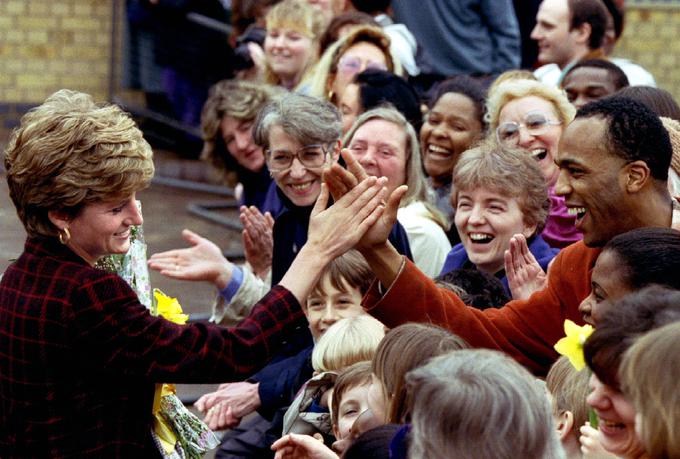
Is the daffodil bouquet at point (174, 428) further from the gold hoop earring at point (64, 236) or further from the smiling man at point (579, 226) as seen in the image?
the smiling man at point (579, 226)

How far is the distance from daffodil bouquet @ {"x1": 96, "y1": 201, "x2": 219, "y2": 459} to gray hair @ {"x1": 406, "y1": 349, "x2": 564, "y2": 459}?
120 cm

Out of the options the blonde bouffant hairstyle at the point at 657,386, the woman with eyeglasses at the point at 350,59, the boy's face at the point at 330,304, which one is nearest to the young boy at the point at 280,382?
the boy's face at the point at 330,304

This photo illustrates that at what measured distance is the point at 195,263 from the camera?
5.38 metres

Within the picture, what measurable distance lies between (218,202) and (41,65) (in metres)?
3.28

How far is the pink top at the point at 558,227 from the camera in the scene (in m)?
5.35

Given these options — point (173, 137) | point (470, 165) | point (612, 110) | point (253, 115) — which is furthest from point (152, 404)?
point (173, 137)

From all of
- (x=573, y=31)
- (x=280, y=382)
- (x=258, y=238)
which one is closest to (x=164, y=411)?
(x=280, y=382)

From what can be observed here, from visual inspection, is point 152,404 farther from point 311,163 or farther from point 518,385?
point 311,163

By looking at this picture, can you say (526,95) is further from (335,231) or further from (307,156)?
(335,231)

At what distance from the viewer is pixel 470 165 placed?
16.7 feet

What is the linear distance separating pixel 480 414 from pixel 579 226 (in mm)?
1376

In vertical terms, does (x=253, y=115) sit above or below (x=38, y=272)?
below

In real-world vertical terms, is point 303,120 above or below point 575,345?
below

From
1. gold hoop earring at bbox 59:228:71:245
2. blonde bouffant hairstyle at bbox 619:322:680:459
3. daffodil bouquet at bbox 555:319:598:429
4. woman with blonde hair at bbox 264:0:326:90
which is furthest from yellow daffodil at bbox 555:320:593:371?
woman with blonde hair at bbox 264:0:326:90
